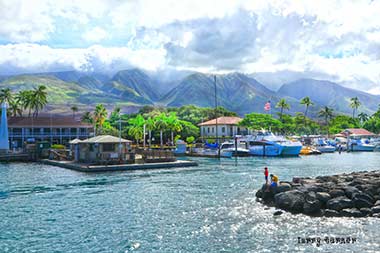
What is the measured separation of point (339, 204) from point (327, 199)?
1053 millimetres

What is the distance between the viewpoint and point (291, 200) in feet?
82.0

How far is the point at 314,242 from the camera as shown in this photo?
737 inches

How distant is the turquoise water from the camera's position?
18.6m

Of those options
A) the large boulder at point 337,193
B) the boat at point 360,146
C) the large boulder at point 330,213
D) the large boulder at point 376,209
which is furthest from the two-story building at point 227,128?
the large boulder at point 376,209

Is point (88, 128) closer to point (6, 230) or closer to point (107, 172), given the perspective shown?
point (107, 172)

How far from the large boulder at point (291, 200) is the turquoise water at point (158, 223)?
0.82m

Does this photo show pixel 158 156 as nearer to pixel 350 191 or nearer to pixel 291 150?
pixel 291 150

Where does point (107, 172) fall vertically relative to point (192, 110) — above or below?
below

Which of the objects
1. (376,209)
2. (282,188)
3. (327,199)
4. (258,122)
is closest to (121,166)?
(282,188)

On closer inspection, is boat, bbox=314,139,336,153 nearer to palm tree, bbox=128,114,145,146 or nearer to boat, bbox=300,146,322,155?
boat, bbox=300,146,322,155

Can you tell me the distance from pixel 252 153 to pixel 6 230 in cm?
6485

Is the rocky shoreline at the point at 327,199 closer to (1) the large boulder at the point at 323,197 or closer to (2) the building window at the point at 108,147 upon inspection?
(1) the large boulder at the point at 323,197

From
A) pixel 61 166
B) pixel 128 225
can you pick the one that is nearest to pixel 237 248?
pixel 128 225

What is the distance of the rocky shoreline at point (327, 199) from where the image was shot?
77.4ft
